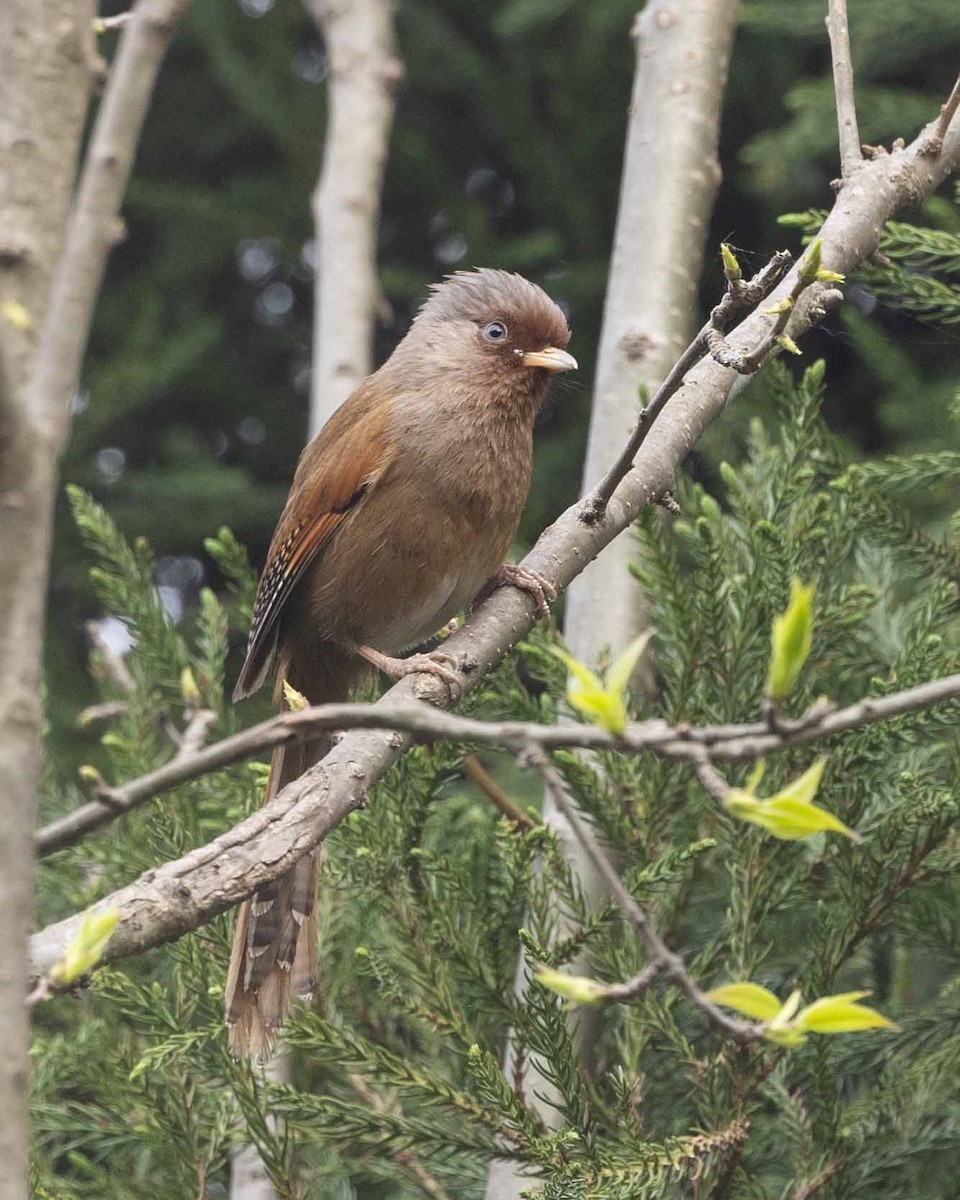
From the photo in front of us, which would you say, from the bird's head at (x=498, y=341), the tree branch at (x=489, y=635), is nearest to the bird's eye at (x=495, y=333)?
the bird's head at (x=498, y=341)

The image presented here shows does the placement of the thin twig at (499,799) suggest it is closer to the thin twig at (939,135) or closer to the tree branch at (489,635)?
the tree branch at (489,635)

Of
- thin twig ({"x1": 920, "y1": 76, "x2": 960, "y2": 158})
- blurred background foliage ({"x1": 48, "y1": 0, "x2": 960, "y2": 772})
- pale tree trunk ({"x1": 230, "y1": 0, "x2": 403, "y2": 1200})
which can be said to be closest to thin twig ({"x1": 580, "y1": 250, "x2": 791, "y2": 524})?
thin twig ({"x1": 920, "y1": 76, "x2": 960, "y2": 158})

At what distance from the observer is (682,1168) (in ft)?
9.22

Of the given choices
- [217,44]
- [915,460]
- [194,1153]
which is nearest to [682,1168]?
[194,1153]

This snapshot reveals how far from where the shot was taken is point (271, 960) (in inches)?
138

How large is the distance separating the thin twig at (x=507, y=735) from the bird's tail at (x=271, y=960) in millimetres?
1530

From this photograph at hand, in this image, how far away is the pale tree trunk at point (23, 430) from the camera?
1417 mm

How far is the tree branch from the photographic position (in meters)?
2.23

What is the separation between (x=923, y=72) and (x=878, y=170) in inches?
123

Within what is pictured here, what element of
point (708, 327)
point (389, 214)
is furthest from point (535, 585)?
point (389, 214)

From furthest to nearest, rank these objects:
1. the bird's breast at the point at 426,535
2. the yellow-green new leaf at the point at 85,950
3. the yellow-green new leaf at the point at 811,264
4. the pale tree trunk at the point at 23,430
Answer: the bird's breast at the point at 426,535
the yellow-green new leaf at the point at 811,264
the yellow-green new leaf at the point at 85,950
the pale tree trunk at the point at 23,430

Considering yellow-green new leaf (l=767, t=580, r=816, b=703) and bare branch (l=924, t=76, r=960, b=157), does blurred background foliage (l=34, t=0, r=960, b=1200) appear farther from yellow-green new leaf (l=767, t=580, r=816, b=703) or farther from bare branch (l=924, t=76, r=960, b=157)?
yellow-green new leaf (l=767, t=580, r=816, b=703)

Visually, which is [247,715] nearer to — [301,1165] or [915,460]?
[301,1165]

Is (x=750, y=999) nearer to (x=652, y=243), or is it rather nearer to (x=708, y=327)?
(x=708, y=327)
